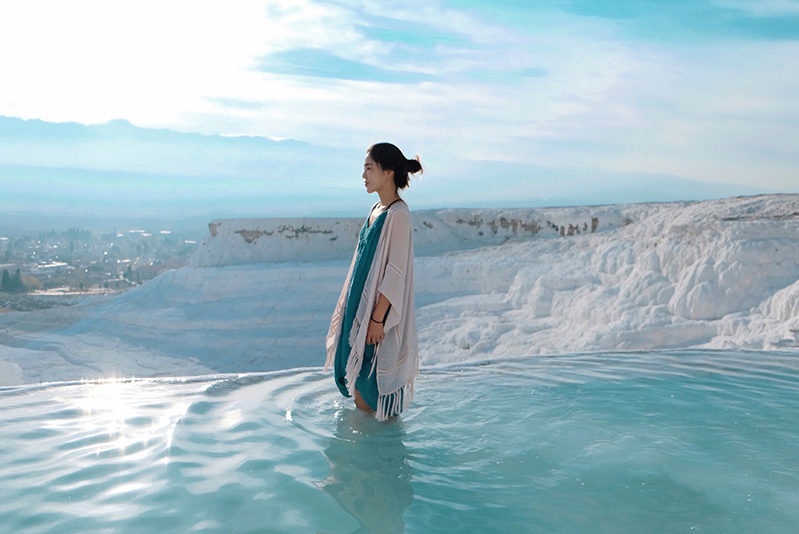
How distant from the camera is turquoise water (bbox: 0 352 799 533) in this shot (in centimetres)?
238

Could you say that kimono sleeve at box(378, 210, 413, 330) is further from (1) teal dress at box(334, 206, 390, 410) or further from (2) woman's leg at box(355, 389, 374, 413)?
(2) woman's leg at box(355, 389, 374, 413)

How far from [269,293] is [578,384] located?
11871mm

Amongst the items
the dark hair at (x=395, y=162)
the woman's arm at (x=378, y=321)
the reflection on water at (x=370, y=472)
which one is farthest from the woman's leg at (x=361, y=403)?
the dark hair at (x=395, y=162)

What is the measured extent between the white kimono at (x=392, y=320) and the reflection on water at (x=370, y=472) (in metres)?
0.15

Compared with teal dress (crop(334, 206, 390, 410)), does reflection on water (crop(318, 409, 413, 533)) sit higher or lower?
lower

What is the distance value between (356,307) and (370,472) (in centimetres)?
83

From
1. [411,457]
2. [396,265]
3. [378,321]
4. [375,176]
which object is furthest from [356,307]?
[411,457]

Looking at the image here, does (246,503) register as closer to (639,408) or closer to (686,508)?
(686,508)

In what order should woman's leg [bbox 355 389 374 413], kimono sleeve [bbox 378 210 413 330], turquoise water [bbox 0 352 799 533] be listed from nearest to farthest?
turquoise water [bbox 0 352 799 533] → kimono sleeve [bbox 378 210 413 330] → woman's leg [bbox 355 389 374 413]

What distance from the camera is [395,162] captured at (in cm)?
327

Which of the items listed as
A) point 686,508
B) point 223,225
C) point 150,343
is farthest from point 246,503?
point 223,225

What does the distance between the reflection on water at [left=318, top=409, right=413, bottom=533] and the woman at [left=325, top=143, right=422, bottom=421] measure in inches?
5.1

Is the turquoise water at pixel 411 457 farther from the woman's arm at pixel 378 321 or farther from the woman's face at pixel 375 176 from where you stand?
the woman's face at pixel 375 176

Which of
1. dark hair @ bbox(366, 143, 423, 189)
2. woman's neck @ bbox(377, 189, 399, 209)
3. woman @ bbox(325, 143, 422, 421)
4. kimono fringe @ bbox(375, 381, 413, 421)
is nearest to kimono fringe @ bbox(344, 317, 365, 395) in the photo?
woman @ bbox(325, 143, 422, 421)
